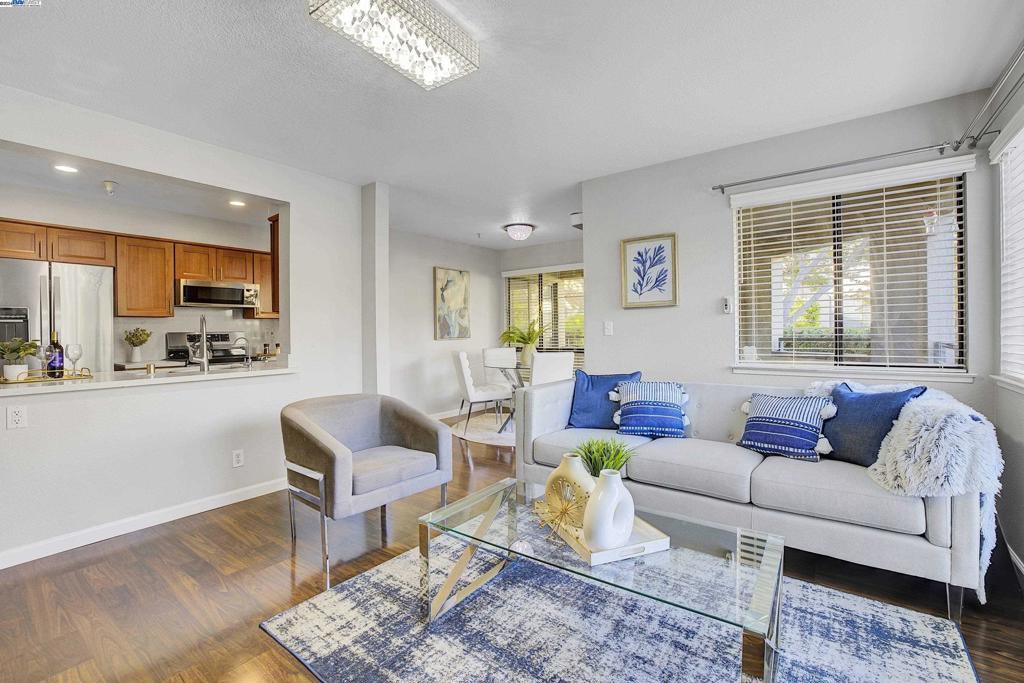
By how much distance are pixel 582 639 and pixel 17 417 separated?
3063 millimetres

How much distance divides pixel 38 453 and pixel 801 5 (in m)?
4.25

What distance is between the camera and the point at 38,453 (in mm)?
2584

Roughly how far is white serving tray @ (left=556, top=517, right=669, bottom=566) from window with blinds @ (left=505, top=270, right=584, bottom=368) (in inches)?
196

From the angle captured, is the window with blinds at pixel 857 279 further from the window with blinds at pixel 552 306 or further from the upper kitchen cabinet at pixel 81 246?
the upper kitchen cabinet at pixel 81 246

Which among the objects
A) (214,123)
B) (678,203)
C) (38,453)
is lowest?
(38,453)

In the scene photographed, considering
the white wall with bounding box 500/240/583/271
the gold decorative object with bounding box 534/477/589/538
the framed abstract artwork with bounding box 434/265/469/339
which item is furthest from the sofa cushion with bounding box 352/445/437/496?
the white wall with bounding box 500/240/583/271

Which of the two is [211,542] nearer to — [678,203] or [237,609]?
[237,609]

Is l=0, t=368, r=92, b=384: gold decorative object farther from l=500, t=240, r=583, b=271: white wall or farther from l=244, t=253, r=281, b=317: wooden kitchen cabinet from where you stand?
l=500, t=240, r=583, b=271: white wall

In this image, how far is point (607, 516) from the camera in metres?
1.65

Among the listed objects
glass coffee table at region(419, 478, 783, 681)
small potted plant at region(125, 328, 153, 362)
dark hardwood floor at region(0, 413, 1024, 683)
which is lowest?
dark hardwood floor at region(0, 413, 1024, 683)

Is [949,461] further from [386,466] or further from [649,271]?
[386,466]

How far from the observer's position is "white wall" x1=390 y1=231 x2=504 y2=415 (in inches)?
236

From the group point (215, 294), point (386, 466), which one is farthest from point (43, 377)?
point (215, 294)

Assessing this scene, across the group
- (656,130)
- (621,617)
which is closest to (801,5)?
(656,130)
